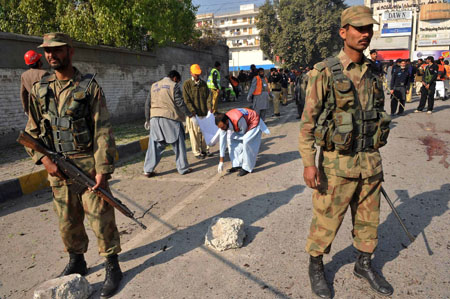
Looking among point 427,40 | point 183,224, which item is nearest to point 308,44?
point 427,40

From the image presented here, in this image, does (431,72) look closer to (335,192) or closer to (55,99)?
(335,192)

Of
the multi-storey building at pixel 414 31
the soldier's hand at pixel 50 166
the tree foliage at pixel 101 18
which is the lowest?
the soldier's hand at pixel 50 166

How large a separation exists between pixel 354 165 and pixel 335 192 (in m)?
0.23

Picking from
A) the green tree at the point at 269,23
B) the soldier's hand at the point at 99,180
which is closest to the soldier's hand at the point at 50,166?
the soldier's hand at the point at 99,180

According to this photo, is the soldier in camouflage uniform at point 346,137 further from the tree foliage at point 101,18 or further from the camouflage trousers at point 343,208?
the tree foliage at point 101,18

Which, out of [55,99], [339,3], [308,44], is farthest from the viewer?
[339,3]

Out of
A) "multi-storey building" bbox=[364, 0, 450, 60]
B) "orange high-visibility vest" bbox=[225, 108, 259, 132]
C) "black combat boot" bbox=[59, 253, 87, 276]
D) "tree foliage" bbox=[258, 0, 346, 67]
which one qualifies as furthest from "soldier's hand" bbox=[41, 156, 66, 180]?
"multi-storey building" bbox=[364, 0, 450, 60]

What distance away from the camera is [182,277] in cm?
261

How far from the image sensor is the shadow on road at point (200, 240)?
273 cm

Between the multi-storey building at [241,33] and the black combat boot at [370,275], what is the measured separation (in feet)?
203

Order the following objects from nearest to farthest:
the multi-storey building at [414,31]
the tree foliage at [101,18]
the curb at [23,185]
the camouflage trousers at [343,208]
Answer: the camouflage trousers at [343,208]
the curb at [23,185]
the tree foliage at [101,18]
the multi-storey building at [414,31]

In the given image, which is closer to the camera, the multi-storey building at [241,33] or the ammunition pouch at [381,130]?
the ammunition pouch at [381,130]

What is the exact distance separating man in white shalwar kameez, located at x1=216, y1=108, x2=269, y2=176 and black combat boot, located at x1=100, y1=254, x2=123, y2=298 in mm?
2794

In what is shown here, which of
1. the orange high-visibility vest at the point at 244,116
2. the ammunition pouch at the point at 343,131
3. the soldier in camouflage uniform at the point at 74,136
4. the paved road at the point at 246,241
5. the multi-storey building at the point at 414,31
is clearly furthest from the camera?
the multi-storey building at the point at 414,31
